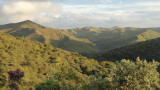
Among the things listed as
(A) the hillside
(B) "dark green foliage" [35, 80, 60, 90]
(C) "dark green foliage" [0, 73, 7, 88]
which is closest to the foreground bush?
(A) the hillside

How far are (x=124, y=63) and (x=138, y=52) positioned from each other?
143971mm

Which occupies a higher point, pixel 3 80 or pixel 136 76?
pixel 136 76

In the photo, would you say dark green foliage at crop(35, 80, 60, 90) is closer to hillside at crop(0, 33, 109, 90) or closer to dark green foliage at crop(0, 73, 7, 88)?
hillside at crop(0, 33, 109, 90)

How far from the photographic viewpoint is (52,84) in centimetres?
3084

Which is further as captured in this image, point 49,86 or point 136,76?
point 49,86

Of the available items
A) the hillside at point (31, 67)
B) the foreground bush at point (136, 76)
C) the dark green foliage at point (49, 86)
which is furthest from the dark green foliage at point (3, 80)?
the foreground bush at point (136, 76)

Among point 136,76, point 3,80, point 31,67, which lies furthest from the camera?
point 31,67

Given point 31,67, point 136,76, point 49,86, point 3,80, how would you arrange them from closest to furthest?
1. point 136,76
2. point 49,86
3. point 3,80
4. point 31,67

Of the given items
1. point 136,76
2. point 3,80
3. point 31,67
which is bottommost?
point 31,67

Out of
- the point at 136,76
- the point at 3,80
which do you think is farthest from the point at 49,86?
the point at 136,76

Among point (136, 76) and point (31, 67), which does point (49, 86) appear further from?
point (31, 67)

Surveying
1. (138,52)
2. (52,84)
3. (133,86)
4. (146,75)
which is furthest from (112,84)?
(138,52)

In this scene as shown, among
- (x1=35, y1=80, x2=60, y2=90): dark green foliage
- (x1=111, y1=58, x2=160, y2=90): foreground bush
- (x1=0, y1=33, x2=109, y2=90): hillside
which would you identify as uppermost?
(x1=111, y1=58, x2=160, y2=90): foreground bush

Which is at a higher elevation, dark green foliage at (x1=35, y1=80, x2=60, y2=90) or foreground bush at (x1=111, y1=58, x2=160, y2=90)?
foreground bush at (x1=111, y1=58, x2=160, y2=90)
